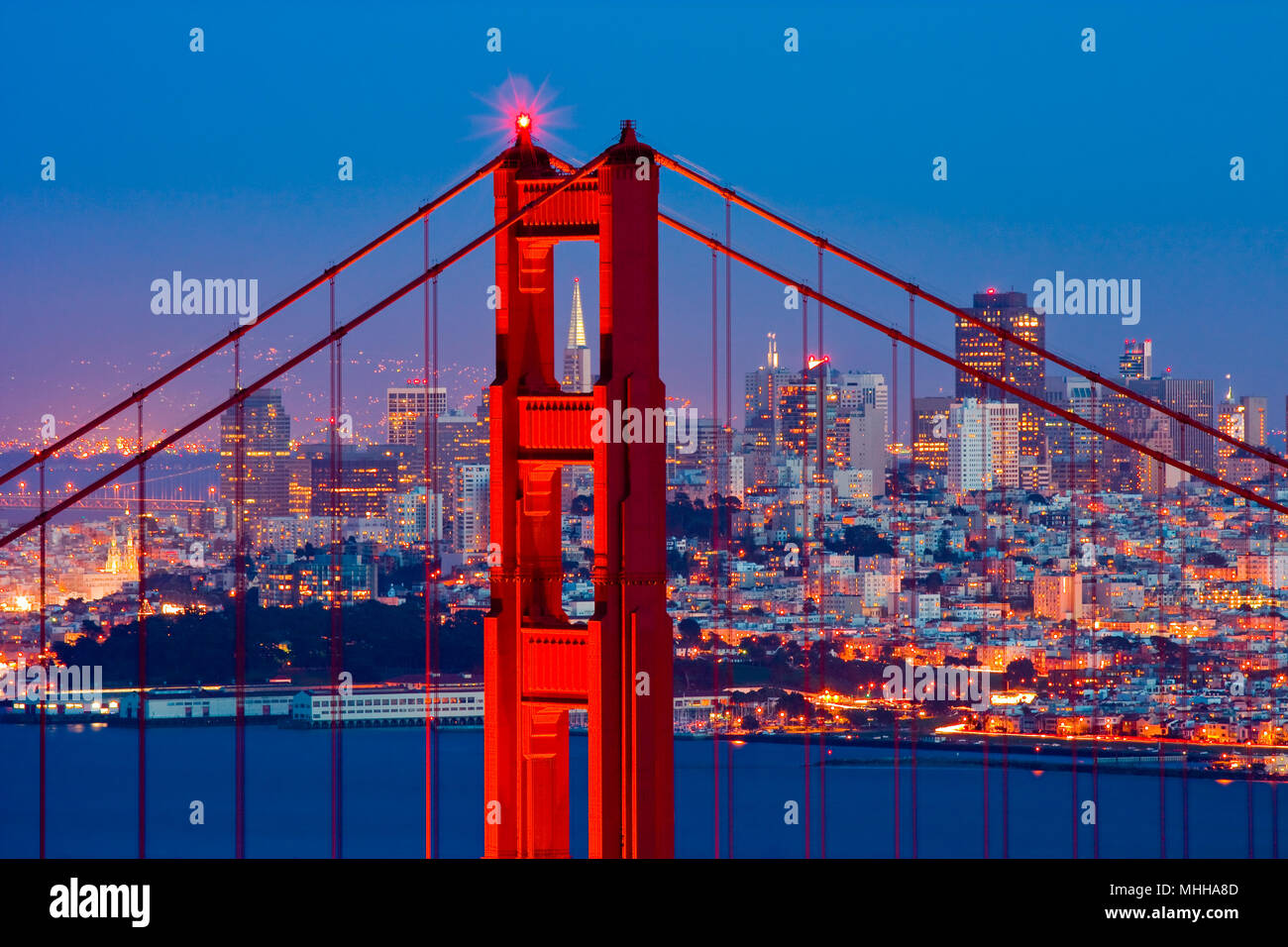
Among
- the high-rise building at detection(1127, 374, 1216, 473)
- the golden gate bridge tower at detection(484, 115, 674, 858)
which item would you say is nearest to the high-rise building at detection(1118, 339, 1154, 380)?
the high-rise building at detection(1127, 374, 1216, 473)

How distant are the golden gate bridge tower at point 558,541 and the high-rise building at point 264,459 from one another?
19.5 metres

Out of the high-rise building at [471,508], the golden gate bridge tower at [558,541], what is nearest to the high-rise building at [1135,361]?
the high-rise building at [471,508]

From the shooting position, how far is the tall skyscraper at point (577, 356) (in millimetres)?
11367

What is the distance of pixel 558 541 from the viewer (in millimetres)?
9000

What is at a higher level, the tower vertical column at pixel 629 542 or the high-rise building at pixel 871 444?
the high-rise building at pixel 871 444

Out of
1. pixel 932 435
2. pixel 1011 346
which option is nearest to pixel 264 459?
pixel 932 435

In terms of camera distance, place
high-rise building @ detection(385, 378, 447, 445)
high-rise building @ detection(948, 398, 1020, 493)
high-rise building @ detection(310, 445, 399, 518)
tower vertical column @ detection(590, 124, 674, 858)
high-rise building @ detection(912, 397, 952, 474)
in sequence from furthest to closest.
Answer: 1. high-rise building @ detection(310, 445, 399, 518)
2. high-rise building @ detection(912, 397, 952, 474)
3. high-rise building @ detection(948, 398, 1020, 493)
4. high-rise building @ detection(385, 378, 447, 445)
5. tower vertical column @ detection(590, 124, 674, 858)

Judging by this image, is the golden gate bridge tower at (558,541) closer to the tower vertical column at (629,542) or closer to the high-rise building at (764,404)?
the tower vertical column at (629,542)

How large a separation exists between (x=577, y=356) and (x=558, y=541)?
12.3 feet

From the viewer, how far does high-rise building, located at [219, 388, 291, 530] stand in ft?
97.1

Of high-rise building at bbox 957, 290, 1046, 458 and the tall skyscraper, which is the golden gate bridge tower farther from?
high-rise building at bbox 957, 290, 1046, 458

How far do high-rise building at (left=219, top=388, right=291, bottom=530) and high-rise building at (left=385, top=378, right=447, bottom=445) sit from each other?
214cm

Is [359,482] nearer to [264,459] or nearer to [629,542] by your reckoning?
[264,459]

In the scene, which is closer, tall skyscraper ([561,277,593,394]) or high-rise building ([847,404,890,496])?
tall skyscraper ([561,277,593,394])
